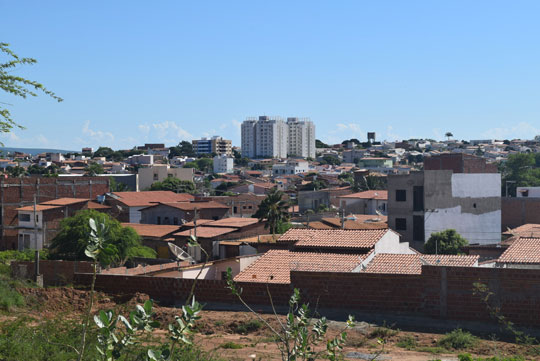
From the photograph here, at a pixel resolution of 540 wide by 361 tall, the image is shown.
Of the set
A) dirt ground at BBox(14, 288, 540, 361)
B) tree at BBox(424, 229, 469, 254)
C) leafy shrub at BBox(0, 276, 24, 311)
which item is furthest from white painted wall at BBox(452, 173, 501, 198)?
leafy shrub at BBox(0, 276, 24, 311)

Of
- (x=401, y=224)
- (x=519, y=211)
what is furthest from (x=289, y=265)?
(x=519, y=211)

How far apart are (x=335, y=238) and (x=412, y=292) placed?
299 inches

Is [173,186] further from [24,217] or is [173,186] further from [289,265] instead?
[289,265]

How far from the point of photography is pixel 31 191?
195 ft

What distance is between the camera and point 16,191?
2266 inches

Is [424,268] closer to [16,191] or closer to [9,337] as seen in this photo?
[9,337]

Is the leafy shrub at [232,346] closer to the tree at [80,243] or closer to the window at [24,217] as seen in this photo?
the tree at [80,243]

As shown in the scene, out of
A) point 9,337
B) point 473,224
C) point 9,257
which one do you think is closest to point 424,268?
point 9,337

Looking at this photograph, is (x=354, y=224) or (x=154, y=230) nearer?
(x=154, y=230)

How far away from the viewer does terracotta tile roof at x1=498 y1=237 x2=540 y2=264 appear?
2691 cm

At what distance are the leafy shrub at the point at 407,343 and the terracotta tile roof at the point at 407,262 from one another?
312 centimetres

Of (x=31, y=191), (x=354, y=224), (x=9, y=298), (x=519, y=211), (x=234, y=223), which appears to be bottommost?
(x=354, y=224)

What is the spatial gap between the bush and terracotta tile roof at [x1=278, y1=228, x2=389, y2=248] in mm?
8698

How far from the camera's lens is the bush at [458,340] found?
695 inches
